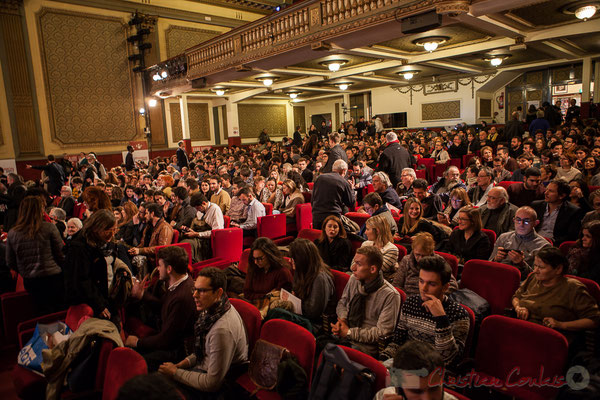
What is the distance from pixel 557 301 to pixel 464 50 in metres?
8.13

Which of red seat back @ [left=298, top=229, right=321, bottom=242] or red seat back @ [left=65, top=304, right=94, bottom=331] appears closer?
red seat back @ [left=65, top=304, right=94, bottom=331]

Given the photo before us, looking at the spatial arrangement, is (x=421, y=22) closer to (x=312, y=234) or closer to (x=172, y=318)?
(x=312, y=234)

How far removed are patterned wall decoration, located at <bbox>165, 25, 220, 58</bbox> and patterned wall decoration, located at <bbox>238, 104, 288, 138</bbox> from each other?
12.8 feet

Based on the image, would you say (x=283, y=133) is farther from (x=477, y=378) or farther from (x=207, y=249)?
(x=477, y=378)

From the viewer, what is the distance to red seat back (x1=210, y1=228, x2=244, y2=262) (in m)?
4.02

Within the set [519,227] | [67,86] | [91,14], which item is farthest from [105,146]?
[519,227]

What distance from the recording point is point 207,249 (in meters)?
4.30

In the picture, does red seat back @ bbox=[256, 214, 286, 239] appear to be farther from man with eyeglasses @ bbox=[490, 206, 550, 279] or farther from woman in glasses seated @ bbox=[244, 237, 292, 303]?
man with eyeglasses @ bbox=[490, 206, 550, 279]

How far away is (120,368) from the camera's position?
1812 mm

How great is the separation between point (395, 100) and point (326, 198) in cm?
1385

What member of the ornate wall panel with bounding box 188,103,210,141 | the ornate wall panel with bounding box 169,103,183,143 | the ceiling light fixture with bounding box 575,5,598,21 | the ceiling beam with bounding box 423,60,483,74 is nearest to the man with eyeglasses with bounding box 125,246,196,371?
the ceiling light fixture with bounding box 575,5,598,21

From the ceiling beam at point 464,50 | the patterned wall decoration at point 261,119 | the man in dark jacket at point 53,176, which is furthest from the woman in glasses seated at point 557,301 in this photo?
the patterned wall decoration at point 261,119

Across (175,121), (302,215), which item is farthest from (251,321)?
(175,121)

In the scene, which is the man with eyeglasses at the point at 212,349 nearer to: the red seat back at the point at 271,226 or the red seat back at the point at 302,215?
the red seat back at the point at 271,226
